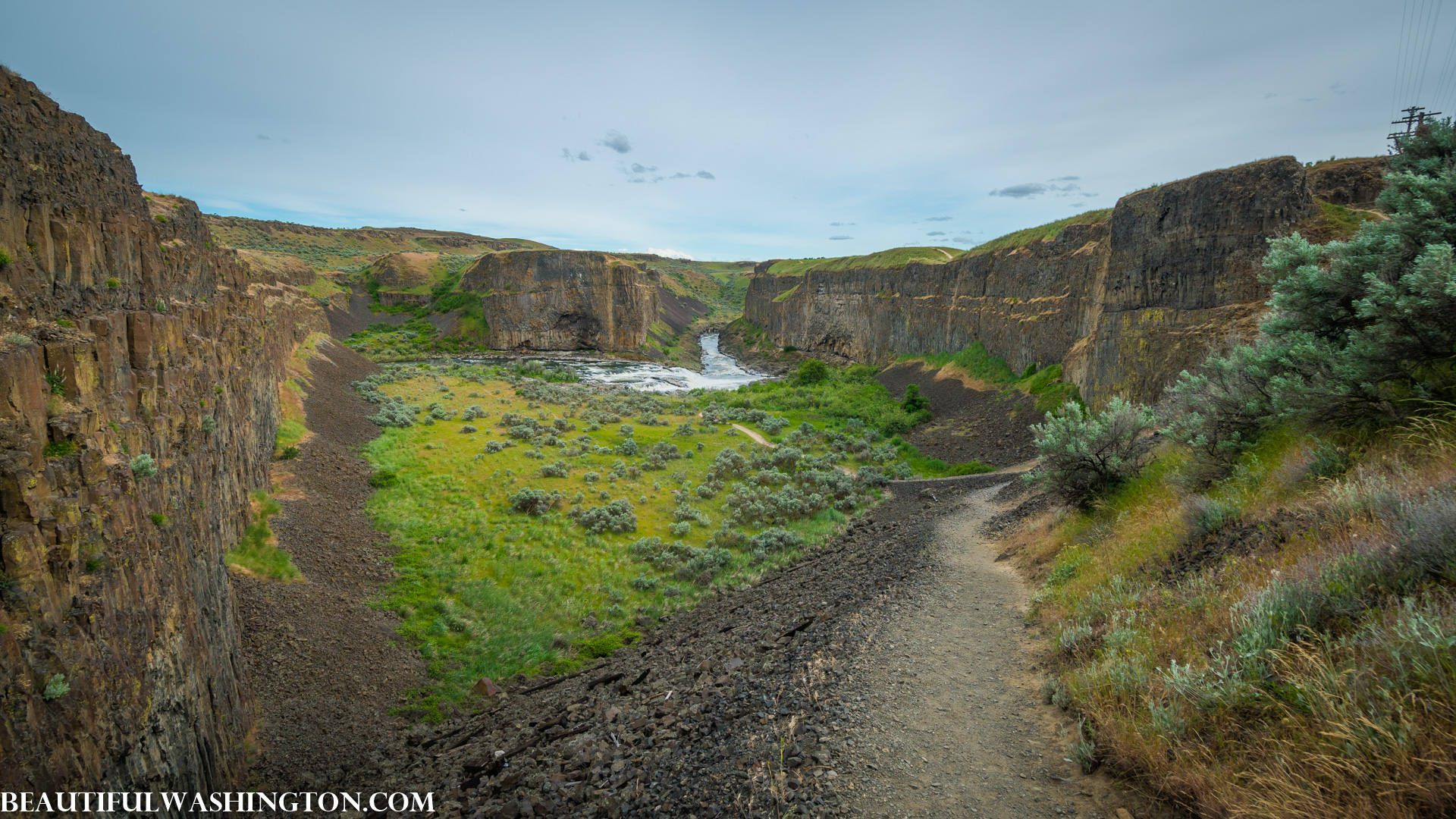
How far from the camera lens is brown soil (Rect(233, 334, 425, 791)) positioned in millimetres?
8992

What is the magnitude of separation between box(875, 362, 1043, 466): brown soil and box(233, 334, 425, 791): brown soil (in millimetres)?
25314

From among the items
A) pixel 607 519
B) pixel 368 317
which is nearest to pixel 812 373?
pixel 607 519

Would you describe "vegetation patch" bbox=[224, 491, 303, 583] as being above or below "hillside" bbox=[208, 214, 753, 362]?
below

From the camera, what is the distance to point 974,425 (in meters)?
34.3

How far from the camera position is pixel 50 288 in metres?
5.80

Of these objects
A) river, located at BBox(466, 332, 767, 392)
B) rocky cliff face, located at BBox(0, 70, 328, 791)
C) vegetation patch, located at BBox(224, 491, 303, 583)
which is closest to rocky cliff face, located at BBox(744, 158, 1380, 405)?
river, located at BBox(466, 332, 767, 392)

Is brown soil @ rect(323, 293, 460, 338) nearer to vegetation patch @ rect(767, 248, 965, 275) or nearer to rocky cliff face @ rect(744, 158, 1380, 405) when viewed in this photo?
vegetation patch @ rect(767, 248, 965, 275)

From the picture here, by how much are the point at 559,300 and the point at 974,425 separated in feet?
162

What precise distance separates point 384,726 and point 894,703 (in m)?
8.73

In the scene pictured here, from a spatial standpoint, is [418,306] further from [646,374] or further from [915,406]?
[915,406]

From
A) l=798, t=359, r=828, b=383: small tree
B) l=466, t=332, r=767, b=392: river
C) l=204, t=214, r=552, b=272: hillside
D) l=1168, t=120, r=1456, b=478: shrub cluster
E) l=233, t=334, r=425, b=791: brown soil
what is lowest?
l=233, t=334, r=425, b=791: brown soil

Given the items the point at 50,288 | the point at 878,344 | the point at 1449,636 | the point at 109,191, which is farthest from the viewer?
the point at 878,344

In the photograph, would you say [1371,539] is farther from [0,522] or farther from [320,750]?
[320,750]

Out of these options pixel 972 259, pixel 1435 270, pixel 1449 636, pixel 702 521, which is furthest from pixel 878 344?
pixel 1449 636
